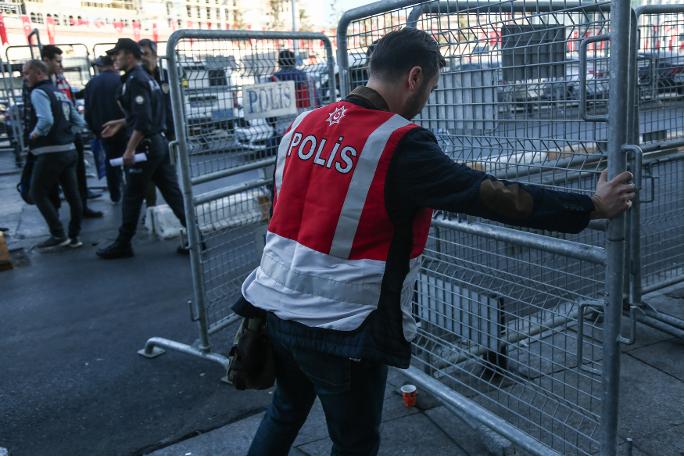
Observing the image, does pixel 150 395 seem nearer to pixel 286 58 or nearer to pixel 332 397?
pixel 332 397

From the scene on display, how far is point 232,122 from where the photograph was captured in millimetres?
4148

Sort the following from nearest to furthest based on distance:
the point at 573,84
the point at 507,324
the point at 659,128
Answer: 1. the point at 573,84
2. the point at 507,324
3. the point at 659,128

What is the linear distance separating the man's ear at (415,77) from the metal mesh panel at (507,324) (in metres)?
0.87

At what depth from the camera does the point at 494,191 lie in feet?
6.36

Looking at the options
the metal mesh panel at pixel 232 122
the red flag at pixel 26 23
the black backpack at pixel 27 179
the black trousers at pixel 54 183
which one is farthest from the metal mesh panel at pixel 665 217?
the red flag at pixel 26 23

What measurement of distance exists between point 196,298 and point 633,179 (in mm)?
2784

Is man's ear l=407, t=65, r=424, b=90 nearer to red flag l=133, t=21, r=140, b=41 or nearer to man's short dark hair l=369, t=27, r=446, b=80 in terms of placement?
man's short dark hair l=369, t=27, r=446, b=80

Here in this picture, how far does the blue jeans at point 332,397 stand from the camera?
2.09 metres

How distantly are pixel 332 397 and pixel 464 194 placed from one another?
778mm

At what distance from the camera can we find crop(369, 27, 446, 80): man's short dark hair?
6.80 ft

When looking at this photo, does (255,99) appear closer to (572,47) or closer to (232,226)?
(232,226)

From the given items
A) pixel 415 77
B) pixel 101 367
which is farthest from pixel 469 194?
pixel 101 367

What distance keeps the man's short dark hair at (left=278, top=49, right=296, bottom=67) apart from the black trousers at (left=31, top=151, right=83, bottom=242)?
364cm

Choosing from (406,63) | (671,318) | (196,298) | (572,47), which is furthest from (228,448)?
(671,318)
